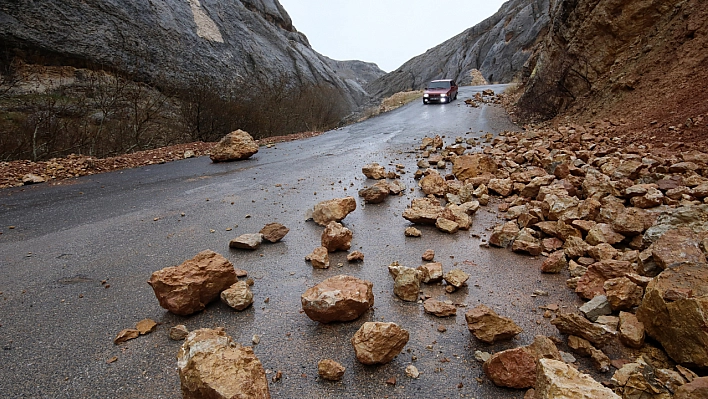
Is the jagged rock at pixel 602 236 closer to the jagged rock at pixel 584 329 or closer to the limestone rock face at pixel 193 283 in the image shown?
the jagged rock at pixel 584 329

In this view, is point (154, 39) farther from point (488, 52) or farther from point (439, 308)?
point (488, 52)

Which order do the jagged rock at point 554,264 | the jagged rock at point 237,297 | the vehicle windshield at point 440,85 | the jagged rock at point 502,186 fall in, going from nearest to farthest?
1. the jagged rock at point 237,297
2. the jagged rock at point 554,264
3. the jagged rock at point 502,186
4. the vehicle windshield at point 440,85

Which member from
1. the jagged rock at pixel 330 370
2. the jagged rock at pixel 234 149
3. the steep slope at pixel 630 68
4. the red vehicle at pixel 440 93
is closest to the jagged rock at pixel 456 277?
the jagged rock at pixel 330 370

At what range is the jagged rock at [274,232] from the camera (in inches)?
160

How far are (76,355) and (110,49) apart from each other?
20470mm

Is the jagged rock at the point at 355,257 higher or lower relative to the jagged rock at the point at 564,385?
lower

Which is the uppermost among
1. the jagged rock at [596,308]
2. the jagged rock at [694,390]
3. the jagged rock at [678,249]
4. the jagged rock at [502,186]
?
the jagged rock at [694,390]

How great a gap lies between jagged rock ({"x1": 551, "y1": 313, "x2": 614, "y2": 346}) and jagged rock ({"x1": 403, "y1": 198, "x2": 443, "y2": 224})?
6.99 feet

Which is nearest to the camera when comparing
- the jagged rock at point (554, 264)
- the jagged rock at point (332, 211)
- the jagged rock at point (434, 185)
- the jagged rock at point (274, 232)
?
the jagged rock at point (554, 264)

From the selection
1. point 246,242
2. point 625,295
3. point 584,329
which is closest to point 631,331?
point 584,329

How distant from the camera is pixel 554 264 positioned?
3141mm

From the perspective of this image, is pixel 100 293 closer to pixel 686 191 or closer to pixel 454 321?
pixel 454 321

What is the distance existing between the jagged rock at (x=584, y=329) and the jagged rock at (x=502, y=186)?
124 inches

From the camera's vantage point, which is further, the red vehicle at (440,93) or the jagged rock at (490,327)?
the red vehicle at (440,93)
